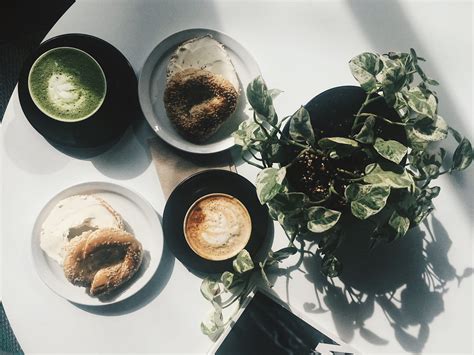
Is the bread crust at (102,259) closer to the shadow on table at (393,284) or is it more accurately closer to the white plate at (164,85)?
the white plate at (164,85)

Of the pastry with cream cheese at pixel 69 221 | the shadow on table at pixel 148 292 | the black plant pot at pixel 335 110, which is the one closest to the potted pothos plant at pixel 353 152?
the black plant pot at pixel 335 110

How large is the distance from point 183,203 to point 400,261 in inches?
22.0

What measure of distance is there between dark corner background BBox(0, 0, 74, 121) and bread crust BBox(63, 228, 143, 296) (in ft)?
2.74

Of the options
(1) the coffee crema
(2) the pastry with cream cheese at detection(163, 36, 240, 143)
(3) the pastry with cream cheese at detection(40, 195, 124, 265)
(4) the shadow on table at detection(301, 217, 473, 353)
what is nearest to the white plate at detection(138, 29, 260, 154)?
(2) the pastry with cream cheese at detection(163, 36, 240, 143)

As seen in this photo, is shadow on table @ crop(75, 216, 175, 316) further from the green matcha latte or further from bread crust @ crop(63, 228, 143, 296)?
the green matcha latte

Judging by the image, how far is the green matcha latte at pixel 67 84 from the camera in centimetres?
117

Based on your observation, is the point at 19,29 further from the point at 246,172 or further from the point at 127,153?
the point at 246,172

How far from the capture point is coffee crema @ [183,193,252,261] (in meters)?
1.21

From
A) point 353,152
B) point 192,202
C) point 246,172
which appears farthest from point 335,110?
point 192,202

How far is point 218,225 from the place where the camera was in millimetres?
1221

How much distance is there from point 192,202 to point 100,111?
314 millimetres

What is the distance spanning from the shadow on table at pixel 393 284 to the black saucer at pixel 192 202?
15 centimetres

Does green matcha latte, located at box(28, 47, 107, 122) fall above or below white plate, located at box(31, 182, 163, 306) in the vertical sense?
above

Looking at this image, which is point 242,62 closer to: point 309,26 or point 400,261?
point 309,26
